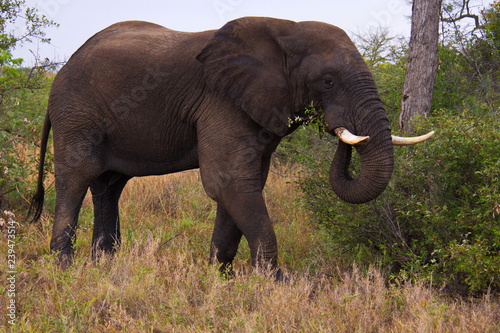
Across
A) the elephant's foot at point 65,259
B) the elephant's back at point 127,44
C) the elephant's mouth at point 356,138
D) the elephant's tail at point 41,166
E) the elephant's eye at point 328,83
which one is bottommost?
the elephant's foot at point 65,259

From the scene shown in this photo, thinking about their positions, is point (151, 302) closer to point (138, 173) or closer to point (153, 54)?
point (138, 173)

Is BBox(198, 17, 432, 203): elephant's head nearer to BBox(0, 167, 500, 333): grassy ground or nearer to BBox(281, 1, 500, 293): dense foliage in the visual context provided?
BBox(281, 1, 500, 293): dense foliage

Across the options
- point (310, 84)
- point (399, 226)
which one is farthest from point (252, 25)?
point (399, 226)

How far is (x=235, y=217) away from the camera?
4953 millimetres

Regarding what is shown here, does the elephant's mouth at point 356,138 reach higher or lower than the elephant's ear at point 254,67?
lower

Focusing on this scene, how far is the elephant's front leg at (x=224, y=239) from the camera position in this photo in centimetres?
555

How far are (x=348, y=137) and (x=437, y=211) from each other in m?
1.20

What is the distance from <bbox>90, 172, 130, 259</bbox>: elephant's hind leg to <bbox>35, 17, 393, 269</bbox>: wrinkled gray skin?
333 millimetres

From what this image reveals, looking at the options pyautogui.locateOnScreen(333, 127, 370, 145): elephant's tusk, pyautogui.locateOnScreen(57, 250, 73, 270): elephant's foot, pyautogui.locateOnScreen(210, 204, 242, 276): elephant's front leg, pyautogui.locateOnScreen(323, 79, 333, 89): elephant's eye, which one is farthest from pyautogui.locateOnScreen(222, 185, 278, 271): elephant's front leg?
pyautogui.locateOnScreen(57, 250, 73, 270): elephant's foot

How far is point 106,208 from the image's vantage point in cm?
623

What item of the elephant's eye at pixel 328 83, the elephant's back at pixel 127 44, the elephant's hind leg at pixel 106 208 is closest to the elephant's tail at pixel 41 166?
the elephant's hind leg at pixel 106 208

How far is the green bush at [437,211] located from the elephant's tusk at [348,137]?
Result: 0.92 m

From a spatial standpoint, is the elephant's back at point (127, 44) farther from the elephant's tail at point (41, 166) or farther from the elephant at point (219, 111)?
the elephant's tail at point (41, 166)

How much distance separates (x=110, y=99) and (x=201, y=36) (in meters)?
1.06
